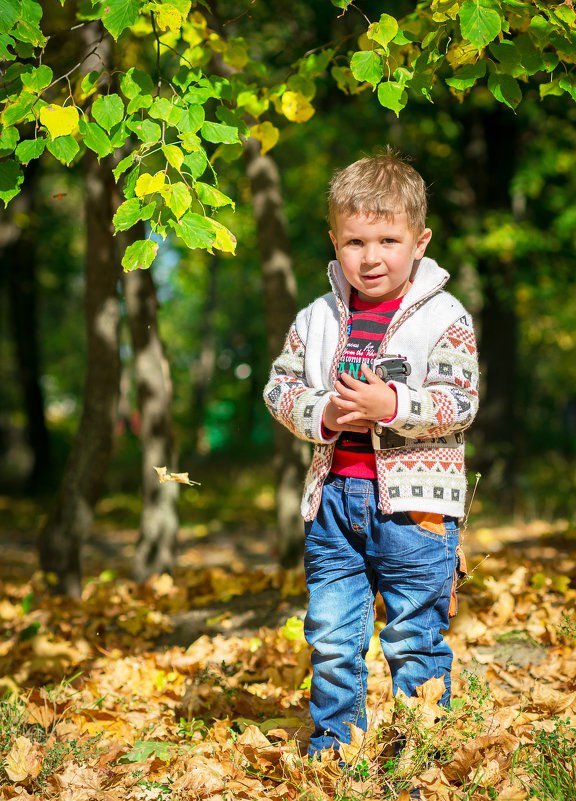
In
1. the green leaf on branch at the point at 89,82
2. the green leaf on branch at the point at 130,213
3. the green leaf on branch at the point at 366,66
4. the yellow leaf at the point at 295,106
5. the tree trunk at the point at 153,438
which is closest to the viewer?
the green leaf on branch at the point at 130,213

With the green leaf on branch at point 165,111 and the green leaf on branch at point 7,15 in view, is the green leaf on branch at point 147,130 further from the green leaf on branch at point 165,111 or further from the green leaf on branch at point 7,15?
the green leaf on branch at point 7,15

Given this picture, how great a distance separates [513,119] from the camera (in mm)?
11984

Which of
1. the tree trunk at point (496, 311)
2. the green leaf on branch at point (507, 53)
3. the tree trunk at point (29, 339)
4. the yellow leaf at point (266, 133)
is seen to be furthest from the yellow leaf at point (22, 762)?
the tree trunk at point (29, 339)

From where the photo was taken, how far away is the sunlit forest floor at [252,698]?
8.88 feet

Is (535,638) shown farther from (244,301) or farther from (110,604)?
(244,301)

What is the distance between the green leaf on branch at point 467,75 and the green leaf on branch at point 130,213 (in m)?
1.10

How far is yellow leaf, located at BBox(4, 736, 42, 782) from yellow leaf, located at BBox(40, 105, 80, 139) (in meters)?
2.02

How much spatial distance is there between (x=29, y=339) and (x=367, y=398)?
46.1ft

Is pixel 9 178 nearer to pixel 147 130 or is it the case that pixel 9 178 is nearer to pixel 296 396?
pixel 147 130

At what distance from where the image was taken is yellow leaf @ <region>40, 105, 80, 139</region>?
9.08 ft

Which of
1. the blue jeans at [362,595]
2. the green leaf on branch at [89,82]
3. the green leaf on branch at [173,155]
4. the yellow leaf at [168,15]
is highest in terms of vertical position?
the yellow leaf at [168,15]

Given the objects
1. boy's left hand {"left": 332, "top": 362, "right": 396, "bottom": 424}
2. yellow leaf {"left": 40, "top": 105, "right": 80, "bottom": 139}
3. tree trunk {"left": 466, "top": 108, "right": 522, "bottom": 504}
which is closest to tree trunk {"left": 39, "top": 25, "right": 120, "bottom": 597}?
yellow leaf {"left": 40, "top": 105, "right": 80, "bottom": 139}

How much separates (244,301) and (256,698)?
20639 mm

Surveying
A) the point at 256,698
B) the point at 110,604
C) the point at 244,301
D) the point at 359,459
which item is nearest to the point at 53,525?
the point at 110,604
